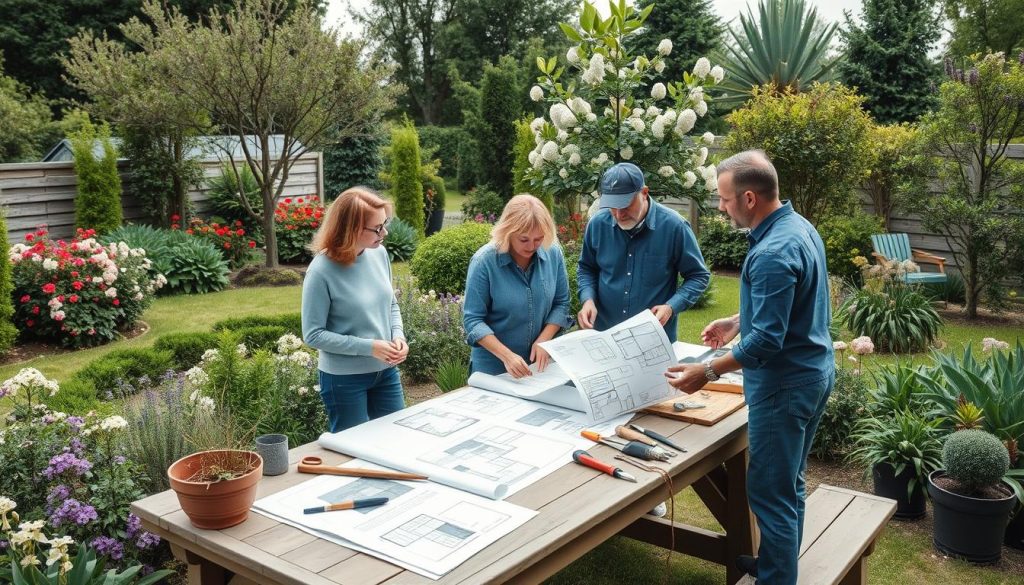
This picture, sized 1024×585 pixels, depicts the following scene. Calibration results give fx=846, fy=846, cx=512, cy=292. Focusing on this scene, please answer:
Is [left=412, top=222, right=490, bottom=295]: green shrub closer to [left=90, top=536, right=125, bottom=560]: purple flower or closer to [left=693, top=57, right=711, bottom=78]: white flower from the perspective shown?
[left=693, top=57, right=711, bottom=78]: white flower

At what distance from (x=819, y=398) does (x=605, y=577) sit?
155 centimetres

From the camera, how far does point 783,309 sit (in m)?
2.80

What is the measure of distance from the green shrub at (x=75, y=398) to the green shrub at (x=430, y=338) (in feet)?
7.55

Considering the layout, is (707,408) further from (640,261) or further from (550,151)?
(550,151)

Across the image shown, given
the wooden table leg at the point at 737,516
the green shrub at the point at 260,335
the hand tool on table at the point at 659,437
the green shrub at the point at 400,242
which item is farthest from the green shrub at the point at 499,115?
the hand tool on table at the point at 659,437

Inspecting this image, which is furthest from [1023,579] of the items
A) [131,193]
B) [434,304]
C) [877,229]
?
[131,193]

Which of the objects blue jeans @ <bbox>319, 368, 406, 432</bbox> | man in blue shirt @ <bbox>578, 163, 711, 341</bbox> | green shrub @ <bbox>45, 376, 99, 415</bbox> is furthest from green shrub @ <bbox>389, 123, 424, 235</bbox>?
blue jeans @ <bbox>319, 368, 406, 432</bbox>

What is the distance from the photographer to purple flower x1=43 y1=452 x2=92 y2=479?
11.3ft

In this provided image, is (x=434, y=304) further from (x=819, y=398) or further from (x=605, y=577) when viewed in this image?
(x=819, y=398)

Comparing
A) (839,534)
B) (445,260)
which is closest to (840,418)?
(839,534)

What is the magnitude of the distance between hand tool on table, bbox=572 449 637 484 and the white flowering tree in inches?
175

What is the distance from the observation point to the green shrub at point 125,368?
6152mm

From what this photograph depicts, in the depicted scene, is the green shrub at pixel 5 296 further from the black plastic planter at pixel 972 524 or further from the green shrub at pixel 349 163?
the green shrub at pixel 349 163

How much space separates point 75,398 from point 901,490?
16.0 ft
